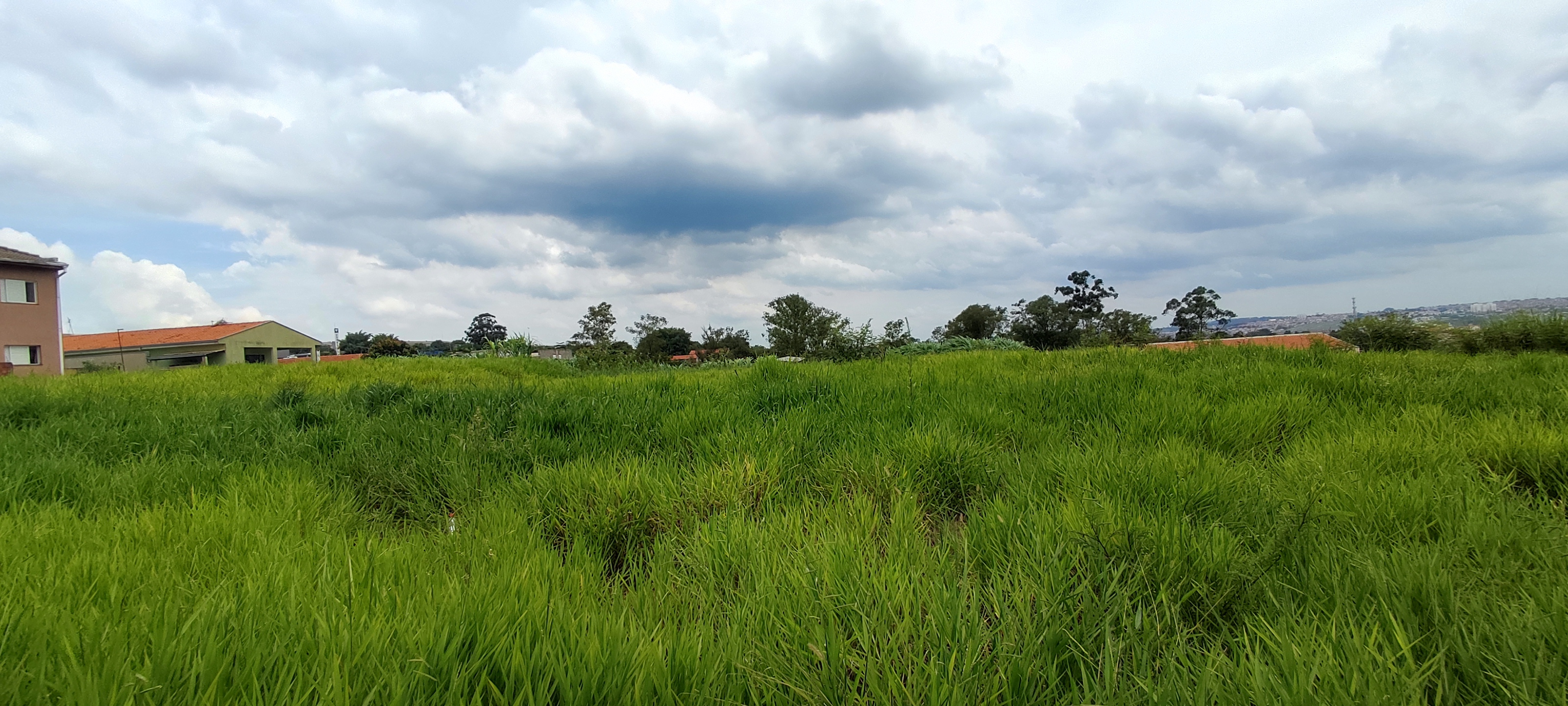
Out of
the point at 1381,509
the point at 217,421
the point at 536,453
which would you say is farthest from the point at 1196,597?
the point at 217,421

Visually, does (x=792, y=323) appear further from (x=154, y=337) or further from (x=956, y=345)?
(x=154, y=337)

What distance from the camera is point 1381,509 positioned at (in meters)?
1.95

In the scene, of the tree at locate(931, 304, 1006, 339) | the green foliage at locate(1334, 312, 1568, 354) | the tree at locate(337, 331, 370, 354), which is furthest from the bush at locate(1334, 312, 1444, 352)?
the tree at locate(337, 331, 370, 354)

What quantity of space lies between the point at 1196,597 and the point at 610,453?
→ 267cm

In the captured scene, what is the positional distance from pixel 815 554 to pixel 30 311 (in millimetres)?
47472

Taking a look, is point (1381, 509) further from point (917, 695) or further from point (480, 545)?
point (480, 545)

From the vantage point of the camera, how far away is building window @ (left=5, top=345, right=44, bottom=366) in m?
28.4

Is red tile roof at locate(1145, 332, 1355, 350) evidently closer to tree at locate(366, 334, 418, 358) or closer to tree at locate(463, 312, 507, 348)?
tree at locate(366, 334, 418, 358)

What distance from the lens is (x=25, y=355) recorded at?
95.7 ft

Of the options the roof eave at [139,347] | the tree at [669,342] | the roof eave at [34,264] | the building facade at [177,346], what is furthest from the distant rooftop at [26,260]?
the tree at [669,342]

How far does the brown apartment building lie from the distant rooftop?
0.05 ft

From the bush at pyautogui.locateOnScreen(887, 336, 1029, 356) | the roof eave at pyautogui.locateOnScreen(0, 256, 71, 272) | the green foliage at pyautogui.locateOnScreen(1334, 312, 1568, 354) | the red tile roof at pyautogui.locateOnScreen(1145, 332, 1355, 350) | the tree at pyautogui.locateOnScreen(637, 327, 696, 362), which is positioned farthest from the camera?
the tree at pyautogui.locateOnScreen(637, 327, 696, 362)

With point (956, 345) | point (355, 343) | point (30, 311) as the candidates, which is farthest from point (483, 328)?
point (956, 345)

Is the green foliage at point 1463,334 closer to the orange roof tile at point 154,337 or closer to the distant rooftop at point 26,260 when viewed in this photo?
the distant rooftop at point 26,260
